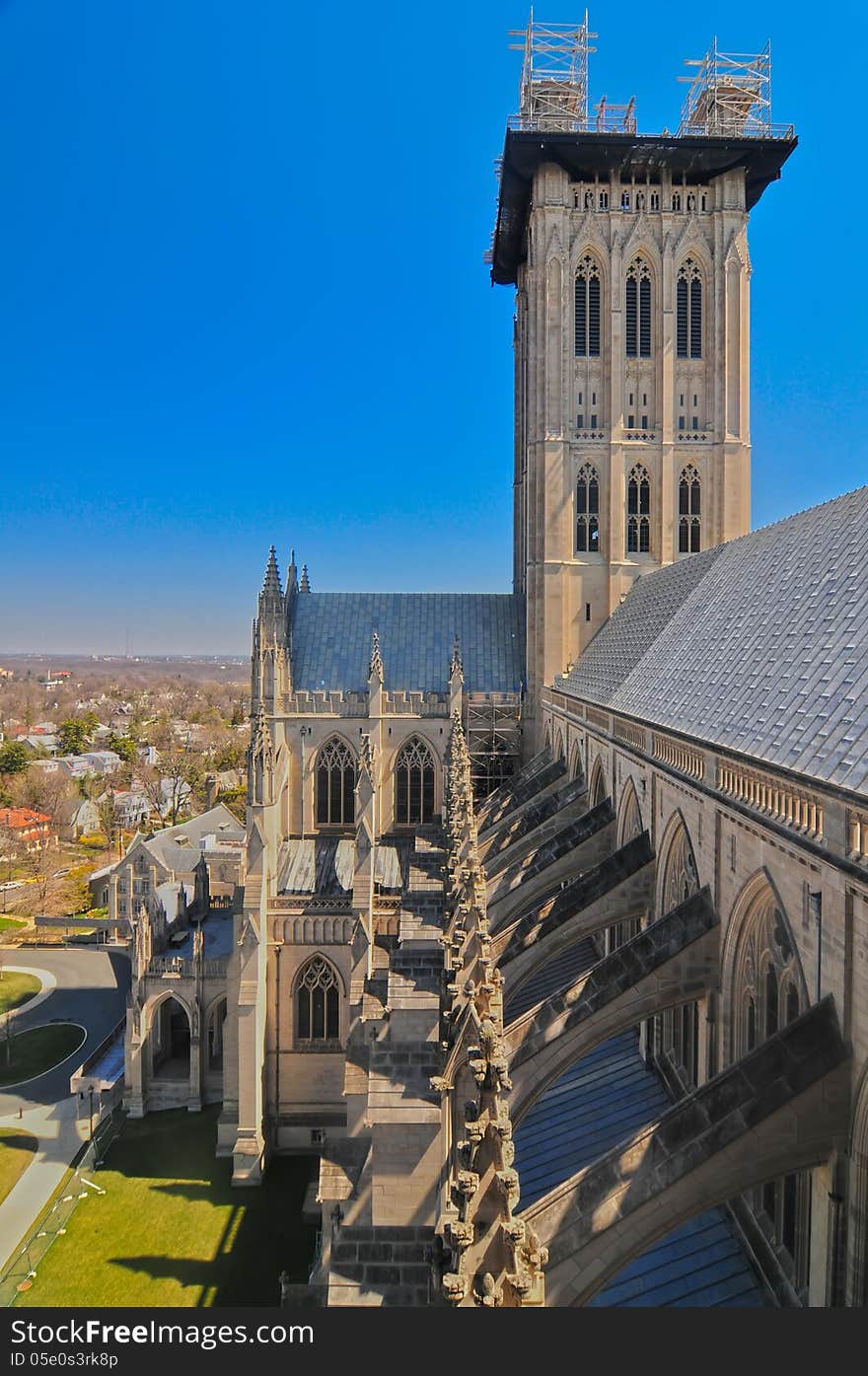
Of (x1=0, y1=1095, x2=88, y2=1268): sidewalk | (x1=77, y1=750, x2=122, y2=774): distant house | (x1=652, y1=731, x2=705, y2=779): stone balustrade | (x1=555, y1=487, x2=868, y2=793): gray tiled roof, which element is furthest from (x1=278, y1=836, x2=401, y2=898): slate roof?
(x1=77, y1=750, x2=122, y2=774): distant house

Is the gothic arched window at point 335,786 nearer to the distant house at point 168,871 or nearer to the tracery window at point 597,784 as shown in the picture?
the distant house at point 168,871

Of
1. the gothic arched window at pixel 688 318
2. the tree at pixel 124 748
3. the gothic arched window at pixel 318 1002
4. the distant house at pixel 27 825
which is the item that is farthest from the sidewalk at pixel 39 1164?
the tree at pixel 124 748

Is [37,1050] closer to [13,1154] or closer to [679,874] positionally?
[13,1154]

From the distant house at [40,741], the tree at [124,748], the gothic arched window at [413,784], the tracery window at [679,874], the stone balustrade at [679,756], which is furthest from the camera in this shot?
the distant house at [40,741]

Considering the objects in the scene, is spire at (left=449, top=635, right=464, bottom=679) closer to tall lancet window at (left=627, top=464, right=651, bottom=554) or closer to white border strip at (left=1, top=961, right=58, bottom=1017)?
tall lancet window at (left=627, top=464, right=651, bottom=554)

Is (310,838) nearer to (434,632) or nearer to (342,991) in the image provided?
(342,991)
